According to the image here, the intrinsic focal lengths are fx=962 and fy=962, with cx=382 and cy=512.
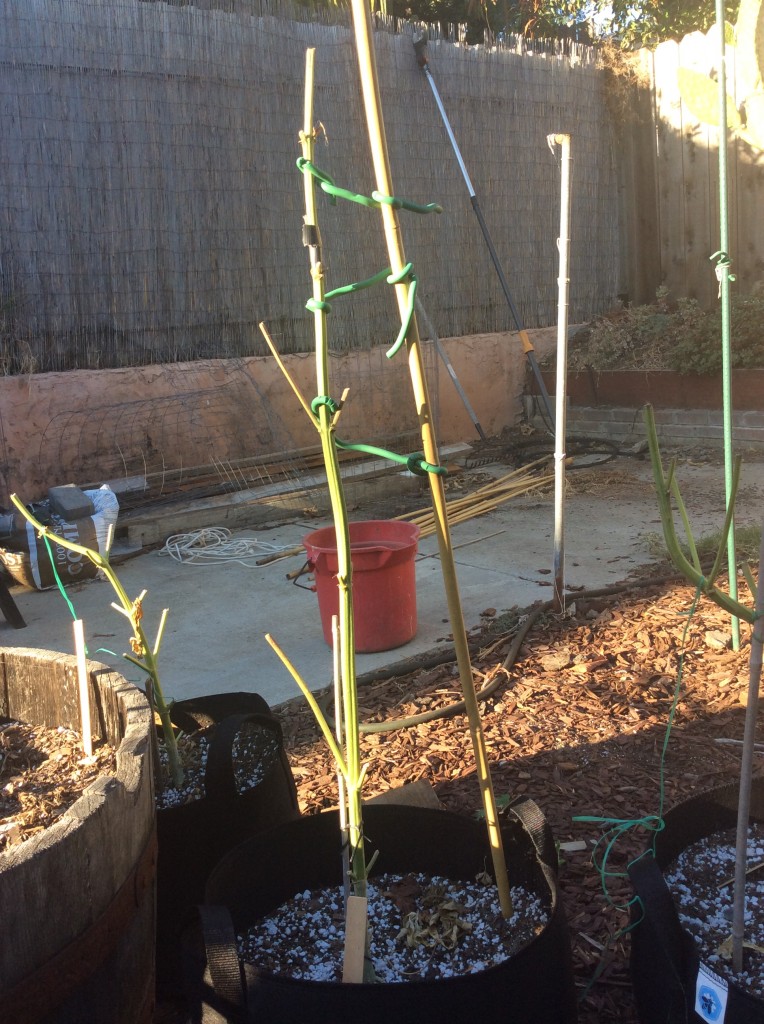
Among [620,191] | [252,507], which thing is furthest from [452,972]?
[620,191]

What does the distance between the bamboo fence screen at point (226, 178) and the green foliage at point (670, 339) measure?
25.6 inches

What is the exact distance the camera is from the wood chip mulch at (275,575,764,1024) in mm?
2139

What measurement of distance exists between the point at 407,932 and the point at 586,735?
127cm

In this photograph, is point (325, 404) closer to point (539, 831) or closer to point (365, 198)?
point (365, 198)

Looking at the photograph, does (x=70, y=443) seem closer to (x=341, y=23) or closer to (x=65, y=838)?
(x=341, y=23)

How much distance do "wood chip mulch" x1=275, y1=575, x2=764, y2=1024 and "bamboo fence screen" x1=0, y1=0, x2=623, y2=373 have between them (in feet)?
11.7

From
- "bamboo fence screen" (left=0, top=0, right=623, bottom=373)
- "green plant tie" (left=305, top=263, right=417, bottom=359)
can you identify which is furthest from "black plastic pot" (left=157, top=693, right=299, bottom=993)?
"bamboo fence screen" (left=0, top=0, right=623, bottom=373)

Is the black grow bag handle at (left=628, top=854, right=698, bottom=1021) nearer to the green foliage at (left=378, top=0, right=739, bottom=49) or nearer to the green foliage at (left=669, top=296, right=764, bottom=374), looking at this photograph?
the green foliage at (left=669, top=296, right=764, bottom=374)

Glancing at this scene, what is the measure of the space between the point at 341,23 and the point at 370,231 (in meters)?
1.51

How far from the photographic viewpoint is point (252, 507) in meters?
5.90

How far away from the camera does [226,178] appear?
21.5 ft

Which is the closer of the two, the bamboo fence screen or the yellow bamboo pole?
the yellow bamboo pole

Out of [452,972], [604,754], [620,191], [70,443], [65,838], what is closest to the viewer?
[65,838]

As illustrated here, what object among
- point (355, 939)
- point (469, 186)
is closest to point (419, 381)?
point (355, 939)
